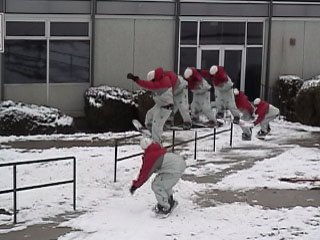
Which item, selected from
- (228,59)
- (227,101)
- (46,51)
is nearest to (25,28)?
(46,51)

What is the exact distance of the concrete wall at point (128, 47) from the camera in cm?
2223

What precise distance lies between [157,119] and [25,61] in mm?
7834

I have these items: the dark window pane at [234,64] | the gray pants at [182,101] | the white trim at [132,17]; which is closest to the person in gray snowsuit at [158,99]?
the gray pants at [182,101]

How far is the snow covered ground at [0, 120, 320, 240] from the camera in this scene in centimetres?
979

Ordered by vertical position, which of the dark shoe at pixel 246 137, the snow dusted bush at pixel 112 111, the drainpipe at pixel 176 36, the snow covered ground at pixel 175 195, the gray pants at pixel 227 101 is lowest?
the snow covered ground at pixel 175 195

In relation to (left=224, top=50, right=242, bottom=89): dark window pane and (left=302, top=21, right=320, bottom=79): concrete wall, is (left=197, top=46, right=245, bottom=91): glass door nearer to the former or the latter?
(left=224, top=50, right=242, bottom=89): dark window pane

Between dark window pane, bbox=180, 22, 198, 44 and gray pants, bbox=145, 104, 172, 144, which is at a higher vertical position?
dark window pane, bbox=180, 22, 198, 44

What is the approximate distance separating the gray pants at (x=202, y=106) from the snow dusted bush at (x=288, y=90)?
19.4 feet

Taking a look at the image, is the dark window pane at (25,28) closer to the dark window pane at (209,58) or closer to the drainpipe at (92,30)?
the drainpipe at (92,30)

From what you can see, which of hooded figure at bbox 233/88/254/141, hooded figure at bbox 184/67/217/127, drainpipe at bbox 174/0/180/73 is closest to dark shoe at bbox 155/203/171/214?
hooded figure at bbox 184/67/217/127

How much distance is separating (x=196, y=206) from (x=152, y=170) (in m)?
1.40

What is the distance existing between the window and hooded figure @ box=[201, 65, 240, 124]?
5951 mm

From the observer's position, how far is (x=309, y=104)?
21.0 meters

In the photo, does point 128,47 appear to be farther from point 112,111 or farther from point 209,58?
point 209,58
